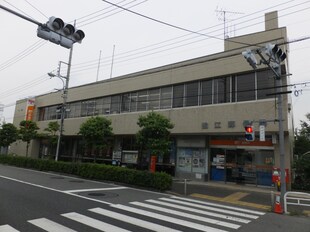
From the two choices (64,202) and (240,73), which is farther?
(240,73)

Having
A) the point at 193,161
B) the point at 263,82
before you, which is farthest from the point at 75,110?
the point at 263,82

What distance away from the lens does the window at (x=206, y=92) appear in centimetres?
2031

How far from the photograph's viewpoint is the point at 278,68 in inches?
466

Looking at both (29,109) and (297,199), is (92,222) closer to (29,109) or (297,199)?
(297,199)

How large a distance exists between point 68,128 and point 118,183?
1682 cm

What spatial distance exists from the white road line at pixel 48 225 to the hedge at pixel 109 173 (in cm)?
817

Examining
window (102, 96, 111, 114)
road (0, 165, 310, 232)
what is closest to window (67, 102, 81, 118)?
window (102, 96, 111, 114)

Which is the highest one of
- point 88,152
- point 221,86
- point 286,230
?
point 221,86

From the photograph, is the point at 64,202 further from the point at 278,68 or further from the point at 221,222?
Answer: the point at 278,68

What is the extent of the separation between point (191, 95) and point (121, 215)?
1431cm

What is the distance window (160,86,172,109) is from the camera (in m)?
22.7

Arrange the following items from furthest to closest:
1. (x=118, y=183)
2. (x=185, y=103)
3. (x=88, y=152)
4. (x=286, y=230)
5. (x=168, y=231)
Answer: (x=88, y=152) < (x=185, y=103) < (x=118, y=183) < (x=286, y=230) < (x=168, y=231)

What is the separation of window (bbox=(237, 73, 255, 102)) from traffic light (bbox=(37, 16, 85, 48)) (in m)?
13.4

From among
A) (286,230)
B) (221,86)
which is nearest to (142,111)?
(221,86)
